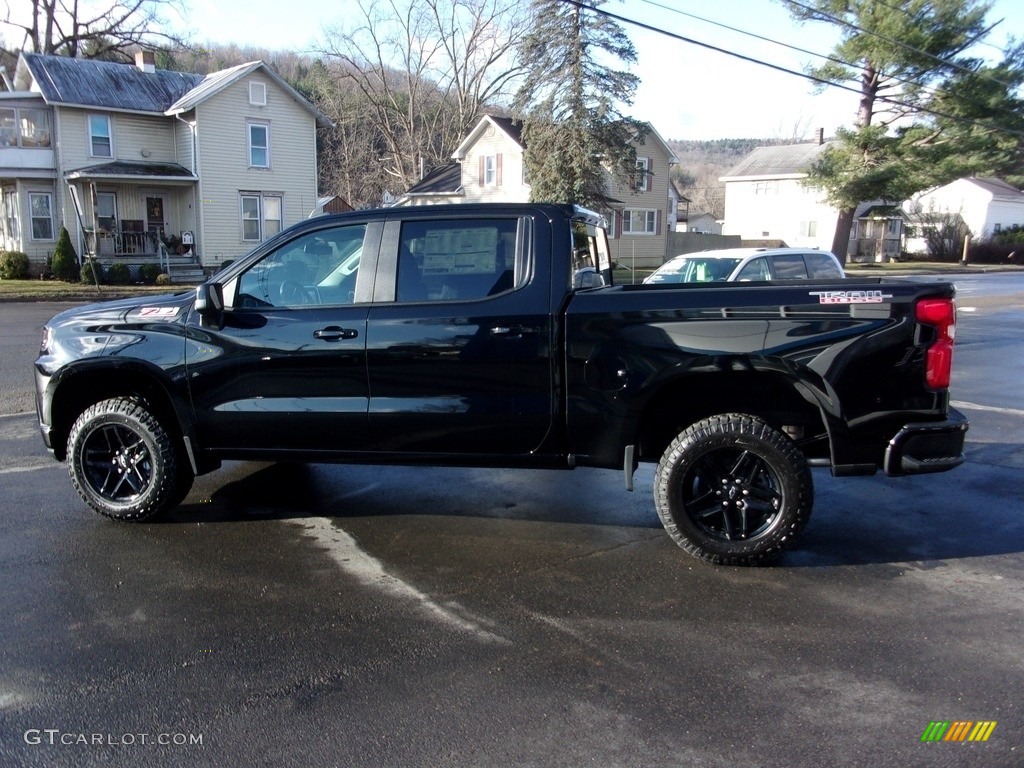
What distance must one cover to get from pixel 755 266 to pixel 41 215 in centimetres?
2868

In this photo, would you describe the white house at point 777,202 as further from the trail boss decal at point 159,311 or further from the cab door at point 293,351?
the trail boss decal at point 159,311

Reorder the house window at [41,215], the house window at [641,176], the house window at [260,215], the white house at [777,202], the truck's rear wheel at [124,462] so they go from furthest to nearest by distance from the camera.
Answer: the white house at [777,202], the house window at [641,176], the house window at [260,215], the house window at [41,215], the truck's rear wheel at [124,462]

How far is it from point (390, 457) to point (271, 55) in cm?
7582

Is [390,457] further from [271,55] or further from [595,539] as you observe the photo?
[271,55]

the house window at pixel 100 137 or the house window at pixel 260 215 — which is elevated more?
the house window at pixel 100 137

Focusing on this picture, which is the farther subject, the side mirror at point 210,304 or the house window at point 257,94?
Answer: the house window at point 257,94

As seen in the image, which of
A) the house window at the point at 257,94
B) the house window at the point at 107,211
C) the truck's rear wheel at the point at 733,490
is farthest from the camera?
the house window at the point at 257,94

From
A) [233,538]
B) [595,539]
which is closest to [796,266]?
[595,539]

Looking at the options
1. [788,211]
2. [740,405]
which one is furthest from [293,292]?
[788,211]

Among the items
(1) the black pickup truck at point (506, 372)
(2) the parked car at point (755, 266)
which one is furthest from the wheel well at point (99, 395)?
(2) the parked car at point (755, 266)

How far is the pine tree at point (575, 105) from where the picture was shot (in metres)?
34.2

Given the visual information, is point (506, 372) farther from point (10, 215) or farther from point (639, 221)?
point (639, 221)

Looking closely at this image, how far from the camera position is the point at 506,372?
15.7ft

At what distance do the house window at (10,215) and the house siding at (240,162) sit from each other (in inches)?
258
